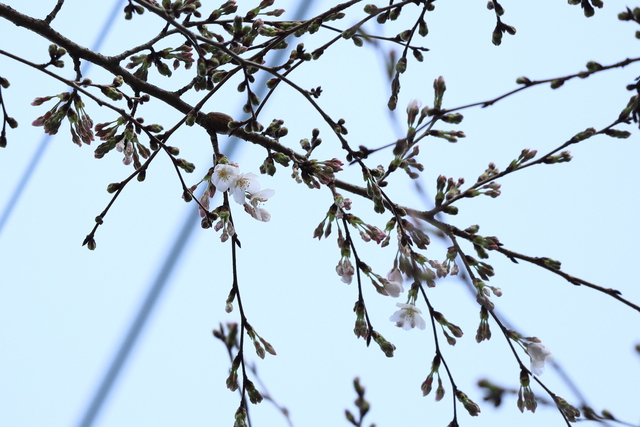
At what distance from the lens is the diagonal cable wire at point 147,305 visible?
1896 millimetres

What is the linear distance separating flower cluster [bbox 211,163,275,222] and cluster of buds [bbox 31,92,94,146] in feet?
0.79

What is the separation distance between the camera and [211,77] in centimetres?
76

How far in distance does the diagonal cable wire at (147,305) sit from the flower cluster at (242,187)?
3.64 feet

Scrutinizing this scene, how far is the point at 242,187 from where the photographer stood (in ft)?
2.45

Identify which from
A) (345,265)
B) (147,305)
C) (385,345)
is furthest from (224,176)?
(147,305)

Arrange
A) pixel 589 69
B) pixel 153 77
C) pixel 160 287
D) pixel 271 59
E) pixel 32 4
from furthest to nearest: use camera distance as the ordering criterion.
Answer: pixel 32 4 → pixel 160 287 → pixel 271 59 → pixel 153 77 → pixel 589 69

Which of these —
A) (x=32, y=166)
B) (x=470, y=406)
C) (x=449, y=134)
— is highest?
Answer: (x=32, y=166)

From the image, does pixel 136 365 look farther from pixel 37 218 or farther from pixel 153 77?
pixel 153 77

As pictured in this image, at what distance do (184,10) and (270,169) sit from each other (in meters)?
0.22

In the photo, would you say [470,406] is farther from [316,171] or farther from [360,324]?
[316,171]

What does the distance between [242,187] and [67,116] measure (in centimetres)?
28

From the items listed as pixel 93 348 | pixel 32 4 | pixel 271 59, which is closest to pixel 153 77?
pixel 271 59

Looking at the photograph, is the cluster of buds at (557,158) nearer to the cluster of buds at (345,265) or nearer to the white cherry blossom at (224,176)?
the cluster of buds at (345,265)

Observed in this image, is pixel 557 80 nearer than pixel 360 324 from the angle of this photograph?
Yes
